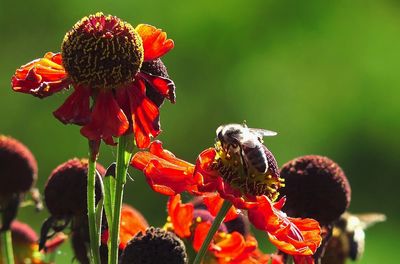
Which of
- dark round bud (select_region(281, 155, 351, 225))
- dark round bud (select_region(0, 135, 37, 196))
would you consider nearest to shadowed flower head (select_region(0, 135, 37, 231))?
dark round bud (select_region(0, 135, 37, 196))

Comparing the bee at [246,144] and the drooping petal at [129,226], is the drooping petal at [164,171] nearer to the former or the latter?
the bee at [246,144]

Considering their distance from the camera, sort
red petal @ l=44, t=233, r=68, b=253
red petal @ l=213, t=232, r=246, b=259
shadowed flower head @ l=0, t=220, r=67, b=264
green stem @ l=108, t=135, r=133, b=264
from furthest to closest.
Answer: shadowed flower head @ l=0, t=220, r=67, b=264 → red petal @ l=44, t=233, r=68, b=253 → red petal @ l=213, t=232, r=246, b=259 → green stem @ l=108, t=135, r=133, b=264

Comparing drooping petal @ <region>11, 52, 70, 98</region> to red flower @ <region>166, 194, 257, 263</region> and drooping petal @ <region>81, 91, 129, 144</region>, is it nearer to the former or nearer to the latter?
drooping petal @ <region>81, 91, 129, 144</region>

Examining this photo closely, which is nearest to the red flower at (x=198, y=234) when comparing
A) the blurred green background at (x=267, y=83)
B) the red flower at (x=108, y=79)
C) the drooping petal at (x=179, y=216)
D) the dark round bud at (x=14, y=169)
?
the drooping petal at (x=179, y=216)

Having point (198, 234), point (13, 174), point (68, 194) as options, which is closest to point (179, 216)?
point (198, 234)

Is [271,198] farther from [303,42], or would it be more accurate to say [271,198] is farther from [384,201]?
[303,42]

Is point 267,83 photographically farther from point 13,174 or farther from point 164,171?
point 164,171
